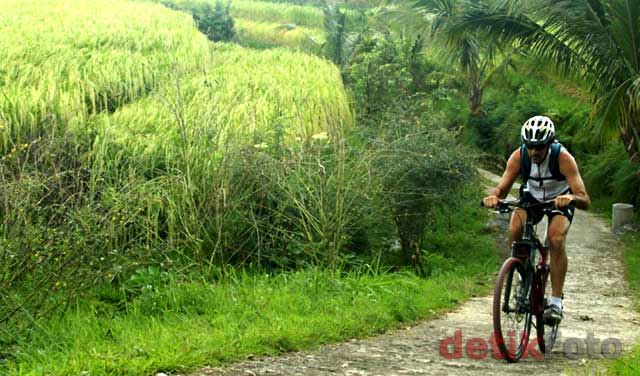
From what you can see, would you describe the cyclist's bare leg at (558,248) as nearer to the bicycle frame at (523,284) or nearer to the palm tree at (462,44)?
the bicycle frame at (523,284)

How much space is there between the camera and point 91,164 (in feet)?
43.5

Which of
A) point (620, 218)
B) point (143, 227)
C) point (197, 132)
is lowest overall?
point (620, 218)

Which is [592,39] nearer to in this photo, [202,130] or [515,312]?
[202,130]

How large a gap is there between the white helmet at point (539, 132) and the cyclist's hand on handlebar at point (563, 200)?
1.31 feet

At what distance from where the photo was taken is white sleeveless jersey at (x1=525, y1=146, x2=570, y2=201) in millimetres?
6762

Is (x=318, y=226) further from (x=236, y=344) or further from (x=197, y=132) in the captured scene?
(x=236, y=344)

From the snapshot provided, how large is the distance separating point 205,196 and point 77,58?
8.35m

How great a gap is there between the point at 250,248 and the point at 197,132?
166cm

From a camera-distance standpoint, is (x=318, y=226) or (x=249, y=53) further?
(x=249, y=53)

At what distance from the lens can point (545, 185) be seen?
6.79 meters

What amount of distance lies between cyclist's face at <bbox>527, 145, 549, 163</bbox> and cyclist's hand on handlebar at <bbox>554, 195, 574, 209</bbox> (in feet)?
1.31

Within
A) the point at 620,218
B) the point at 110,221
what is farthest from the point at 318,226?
the point at 620,218

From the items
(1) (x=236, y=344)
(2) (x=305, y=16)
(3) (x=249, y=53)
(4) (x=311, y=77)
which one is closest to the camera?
(1) (x=236, y=344)

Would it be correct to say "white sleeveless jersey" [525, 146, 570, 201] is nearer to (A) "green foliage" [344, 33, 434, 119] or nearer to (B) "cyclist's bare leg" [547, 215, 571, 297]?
(B) "cyclist's bare leg" [547, 215, 571, 297]
